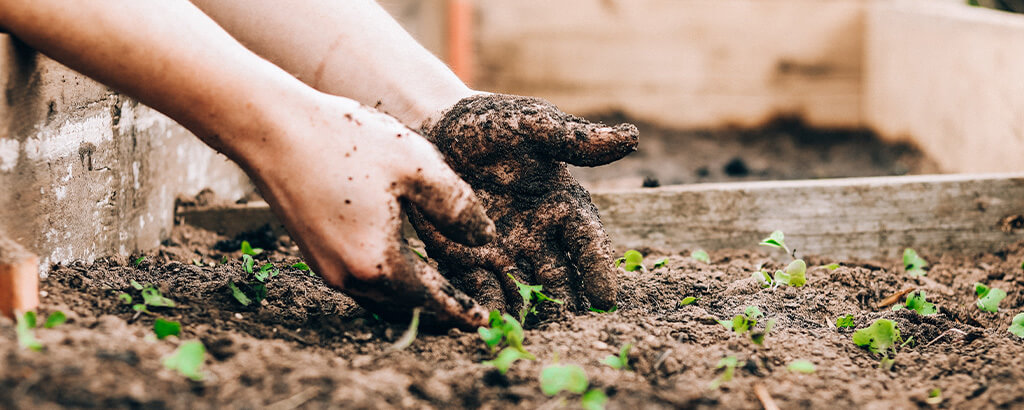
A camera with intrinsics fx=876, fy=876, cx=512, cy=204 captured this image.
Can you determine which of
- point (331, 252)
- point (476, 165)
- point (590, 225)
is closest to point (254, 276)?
point (331, 252)

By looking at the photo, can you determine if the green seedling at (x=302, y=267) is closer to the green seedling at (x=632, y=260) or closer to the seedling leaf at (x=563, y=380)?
the green seedling at (x=632, y=260)

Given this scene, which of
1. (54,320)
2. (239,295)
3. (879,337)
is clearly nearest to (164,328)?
(54,320)

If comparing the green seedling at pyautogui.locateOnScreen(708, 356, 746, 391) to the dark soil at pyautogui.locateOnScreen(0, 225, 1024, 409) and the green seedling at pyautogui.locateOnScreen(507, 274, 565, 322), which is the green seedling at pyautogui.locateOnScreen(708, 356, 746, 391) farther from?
the green seedling at pyautogui.locateOnScreen(507, 274, 565, 322)

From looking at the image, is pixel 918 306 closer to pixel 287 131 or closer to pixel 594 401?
pixel 594 401

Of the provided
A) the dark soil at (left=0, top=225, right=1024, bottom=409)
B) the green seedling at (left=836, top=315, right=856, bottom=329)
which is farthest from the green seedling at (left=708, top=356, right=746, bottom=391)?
the green seedling at (left=836, top=315, right=856, bottom=329)

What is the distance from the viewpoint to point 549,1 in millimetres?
4438

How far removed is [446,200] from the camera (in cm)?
127

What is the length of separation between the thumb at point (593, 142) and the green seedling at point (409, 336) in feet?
1.21

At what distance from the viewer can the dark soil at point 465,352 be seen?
0.98 metres

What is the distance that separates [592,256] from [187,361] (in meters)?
0.69

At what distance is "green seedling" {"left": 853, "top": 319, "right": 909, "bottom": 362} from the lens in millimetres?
1360

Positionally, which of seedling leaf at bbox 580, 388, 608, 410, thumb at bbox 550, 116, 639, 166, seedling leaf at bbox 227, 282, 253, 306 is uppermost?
thumb at bbox 550, 116, 639, 166

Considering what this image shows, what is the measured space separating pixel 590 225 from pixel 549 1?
3140mm

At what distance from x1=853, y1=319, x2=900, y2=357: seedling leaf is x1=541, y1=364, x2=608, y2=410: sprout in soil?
1.75 ft
